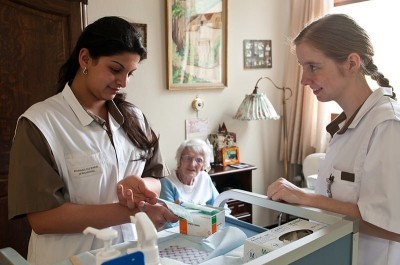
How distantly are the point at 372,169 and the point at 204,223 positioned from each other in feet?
1.57

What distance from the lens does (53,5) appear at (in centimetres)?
192

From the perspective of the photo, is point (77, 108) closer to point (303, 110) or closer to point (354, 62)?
point (354, 62)

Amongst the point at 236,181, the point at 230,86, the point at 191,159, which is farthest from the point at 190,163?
the point at 230,86

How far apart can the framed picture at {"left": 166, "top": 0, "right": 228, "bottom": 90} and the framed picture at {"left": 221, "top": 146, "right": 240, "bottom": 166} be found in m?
0.54

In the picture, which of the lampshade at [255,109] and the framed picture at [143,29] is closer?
the framed picture at [143,29]

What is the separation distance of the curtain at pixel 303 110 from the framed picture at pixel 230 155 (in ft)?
2.18

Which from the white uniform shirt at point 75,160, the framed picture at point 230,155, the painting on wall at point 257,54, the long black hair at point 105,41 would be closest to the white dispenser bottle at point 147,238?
the white uniform shirt at point 75,160

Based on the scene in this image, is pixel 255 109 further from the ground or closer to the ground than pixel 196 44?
closer to the ground

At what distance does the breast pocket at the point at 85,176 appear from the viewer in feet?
3.70

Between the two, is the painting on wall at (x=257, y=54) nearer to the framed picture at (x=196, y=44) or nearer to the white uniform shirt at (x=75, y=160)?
the framed picture at (x=196, y=44)

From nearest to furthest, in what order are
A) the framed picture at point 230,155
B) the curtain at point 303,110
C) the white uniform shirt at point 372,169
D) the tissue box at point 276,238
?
1. the tissue box at point 276,238
2. the white uniform shirt at point 372,169
3. the framed picture at point 230,155
4. the curtain at point 303,110

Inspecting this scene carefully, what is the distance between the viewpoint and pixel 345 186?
1.13m

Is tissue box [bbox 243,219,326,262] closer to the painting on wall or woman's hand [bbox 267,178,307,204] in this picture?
woman's hand [bbox 267,178,307,204]

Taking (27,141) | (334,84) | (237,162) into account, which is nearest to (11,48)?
(27,141)
